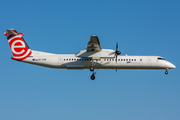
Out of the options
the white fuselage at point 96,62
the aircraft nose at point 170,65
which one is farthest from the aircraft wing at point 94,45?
the aircraft nose at point 170,65

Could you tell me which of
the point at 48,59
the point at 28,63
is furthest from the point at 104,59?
the point at 28,63

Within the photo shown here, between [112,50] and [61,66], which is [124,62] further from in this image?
[61,66]

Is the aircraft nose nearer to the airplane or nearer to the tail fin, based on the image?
the airplane

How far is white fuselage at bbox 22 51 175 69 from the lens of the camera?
3581cm

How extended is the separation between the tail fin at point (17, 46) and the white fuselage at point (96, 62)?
2.73 feet

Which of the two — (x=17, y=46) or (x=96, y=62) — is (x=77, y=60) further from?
(x=17, y=46)

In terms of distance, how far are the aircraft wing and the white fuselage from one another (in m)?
1.72

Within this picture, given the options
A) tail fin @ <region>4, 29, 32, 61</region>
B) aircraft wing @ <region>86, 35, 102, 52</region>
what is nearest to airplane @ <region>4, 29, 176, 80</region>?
tail fin @ <region>4, 29, 32, 61</region>

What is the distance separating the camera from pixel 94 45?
110ft

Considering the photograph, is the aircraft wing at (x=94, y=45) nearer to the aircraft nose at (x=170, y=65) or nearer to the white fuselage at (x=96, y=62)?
the white fuselage at (x=96, y=62)

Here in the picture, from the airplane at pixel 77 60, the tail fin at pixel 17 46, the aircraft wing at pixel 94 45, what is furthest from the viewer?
the tail fin at pixel 17 46

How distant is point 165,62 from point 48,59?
14736mm

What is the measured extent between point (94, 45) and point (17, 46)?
1019cm

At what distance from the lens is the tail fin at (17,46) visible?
1428 inches
